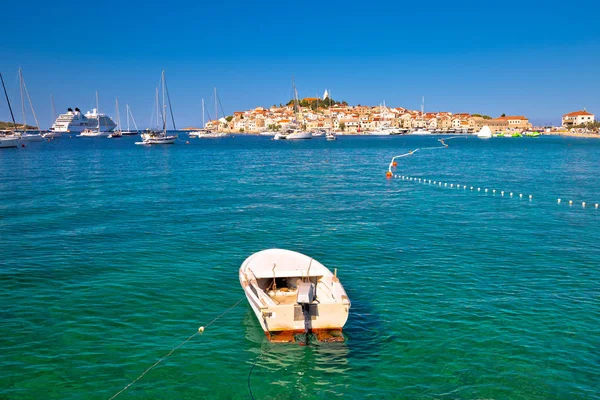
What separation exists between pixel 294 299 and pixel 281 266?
162cm

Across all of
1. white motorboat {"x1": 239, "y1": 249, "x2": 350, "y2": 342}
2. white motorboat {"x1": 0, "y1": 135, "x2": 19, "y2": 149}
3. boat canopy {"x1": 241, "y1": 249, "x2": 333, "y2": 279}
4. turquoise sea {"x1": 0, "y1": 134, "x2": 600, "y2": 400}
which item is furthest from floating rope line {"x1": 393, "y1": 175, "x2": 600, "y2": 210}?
white motorboat {"x1": 0, "y1": 135, "x2": 19, "y2": 149}

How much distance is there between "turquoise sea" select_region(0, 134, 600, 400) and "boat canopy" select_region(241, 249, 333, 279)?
6.05 feet

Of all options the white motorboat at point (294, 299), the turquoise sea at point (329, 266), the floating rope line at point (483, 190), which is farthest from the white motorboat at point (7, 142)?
the white motorboat at point (294, 299)

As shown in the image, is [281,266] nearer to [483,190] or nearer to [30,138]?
[483,190]

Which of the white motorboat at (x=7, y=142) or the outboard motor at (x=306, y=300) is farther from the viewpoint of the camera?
the white motorboat at (x=7, y=142)

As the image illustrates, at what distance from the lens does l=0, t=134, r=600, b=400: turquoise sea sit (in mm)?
13570

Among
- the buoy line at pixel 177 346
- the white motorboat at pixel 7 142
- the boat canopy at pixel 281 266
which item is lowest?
the buoy line at pixel 177 346

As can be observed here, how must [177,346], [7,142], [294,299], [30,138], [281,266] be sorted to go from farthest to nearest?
[30,138]
[7,142]
[281,266]
[294,299]
[177,346]

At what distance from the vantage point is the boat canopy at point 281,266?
17031mm

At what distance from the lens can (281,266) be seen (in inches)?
700

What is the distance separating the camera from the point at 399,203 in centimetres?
4288

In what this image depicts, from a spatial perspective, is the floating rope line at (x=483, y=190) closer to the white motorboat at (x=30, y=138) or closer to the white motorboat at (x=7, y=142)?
the white motorboat at (x=7, y=142)


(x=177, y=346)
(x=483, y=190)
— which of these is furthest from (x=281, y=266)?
(x=483, y=190)

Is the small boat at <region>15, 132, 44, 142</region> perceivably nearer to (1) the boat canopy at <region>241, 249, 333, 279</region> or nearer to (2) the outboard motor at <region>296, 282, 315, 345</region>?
(1) the boat canopy at <region>241, 249, 333, 279</region>
